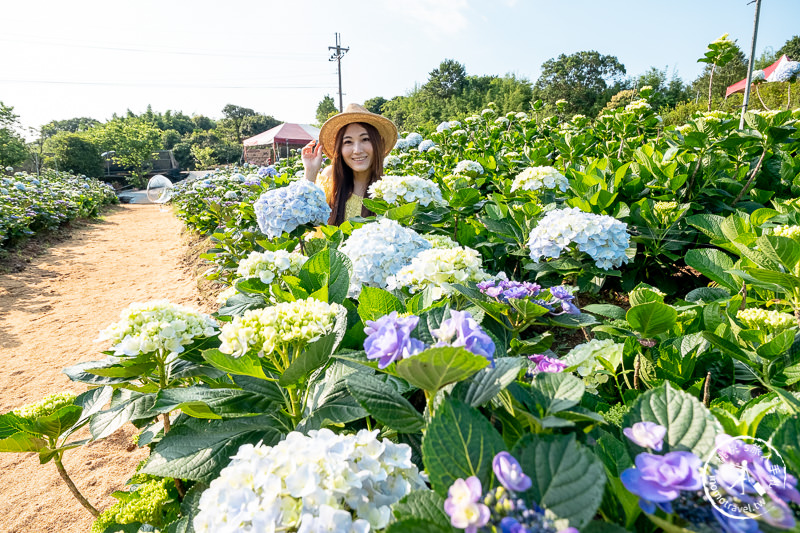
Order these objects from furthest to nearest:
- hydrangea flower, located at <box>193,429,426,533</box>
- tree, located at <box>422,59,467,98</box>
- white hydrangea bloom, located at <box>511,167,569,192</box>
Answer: tree, located at <box>422,59,467,98</box> → white hydrangea bloom, located at <box>511,167,569,192</box> → hydrangea flower, located at <box>193,429,426,533</box>

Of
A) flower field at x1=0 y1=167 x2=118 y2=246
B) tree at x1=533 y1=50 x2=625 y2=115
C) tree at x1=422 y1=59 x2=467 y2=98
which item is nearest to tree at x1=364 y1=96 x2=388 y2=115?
tree at x1=422 y1=59 x2=467 y2=98

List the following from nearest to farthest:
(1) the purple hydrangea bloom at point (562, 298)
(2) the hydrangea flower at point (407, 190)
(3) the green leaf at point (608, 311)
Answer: (1) the purple hydrangea bloom at point (562, 298) < (3) the green leaf at point (608, 311) < (2) the hydrangea flower at point (407, 190)

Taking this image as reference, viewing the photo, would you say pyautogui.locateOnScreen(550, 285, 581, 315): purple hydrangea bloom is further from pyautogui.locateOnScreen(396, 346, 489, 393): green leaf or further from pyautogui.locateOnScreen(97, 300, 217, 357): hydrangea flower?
pyautogui.locateOnScreen(97, 300, 217, 357): hydrangea flower

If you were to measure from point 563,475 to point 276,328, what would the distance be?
586 mm

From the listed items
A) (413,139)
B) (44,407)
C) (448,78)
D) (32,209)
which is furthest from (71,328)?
(448,78)

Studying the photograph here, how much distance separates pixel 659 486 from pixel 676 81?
37.7m

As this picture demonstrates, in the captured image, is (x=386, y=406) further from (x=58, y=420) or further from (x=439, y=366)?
(x=58, y=420)

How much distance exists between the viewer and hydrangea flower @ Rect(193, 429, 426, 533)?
523 millimetres

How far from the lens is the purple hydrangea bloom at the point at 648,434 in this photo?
491 mm

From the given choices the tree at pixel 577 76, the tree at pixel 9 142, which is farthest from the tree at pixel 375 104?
the tree at pixel 9 142

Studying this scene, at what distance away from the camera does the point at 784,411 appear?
0.72m

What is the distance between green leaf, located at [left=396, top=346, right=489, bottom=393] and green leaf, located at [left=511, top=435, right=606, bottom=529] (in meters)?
0.11

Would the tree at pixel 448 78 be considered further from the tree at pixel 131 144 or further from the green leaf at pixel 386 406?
the green leaf at pixel 386 406

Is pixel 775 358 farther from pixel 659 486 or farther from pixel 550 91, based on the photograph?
pixel 550 91
